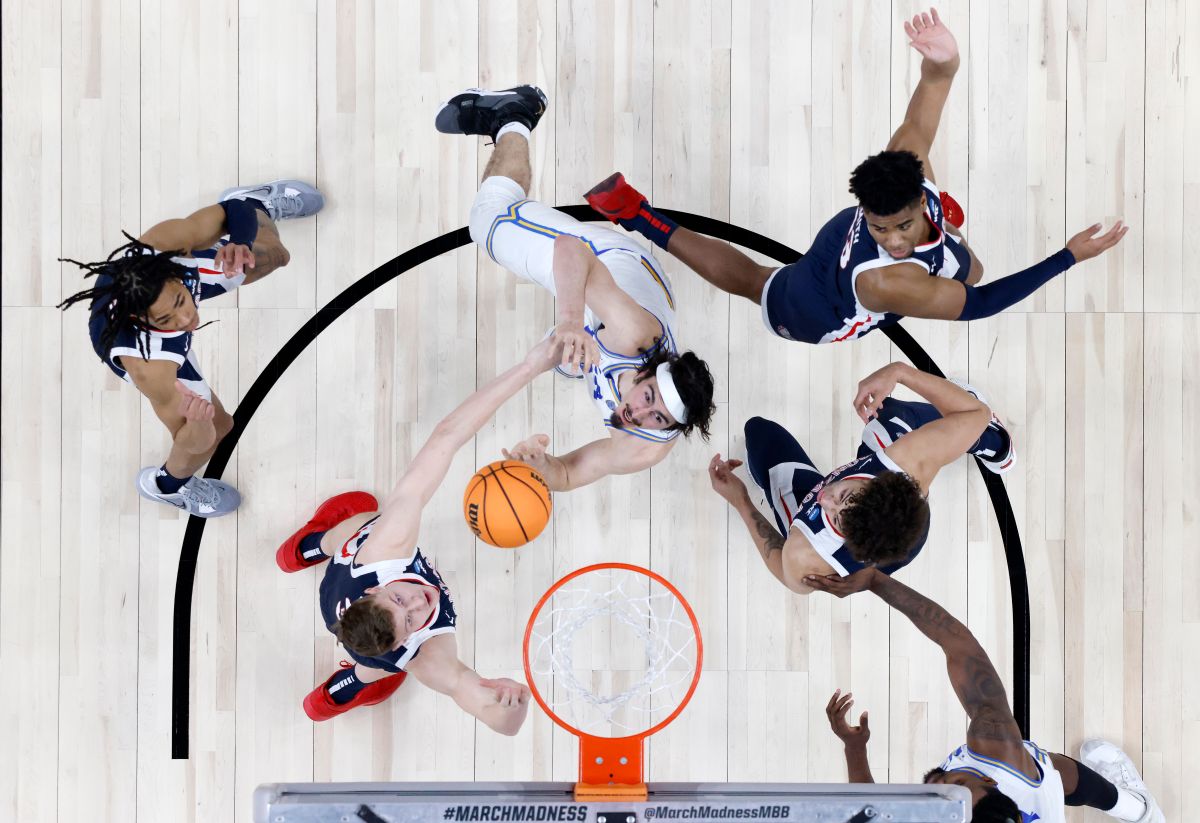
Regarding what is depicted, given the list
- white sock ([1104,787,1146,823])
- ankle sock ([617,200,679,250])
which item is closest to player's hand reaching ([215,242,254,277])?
ankle sock ([617,200,679,250])

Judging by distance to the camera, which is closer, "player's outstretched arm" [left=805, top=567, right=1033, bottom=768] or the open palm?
"player's outstretched arm" [left=805, top=567, right=1033, bottom=768]

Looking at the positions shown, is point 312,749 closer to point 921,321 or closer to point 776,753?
point 776,753

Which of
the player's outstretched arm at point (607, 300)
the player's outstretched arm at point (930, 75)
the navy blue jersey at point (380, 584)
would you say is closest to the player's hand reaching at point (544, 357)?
the player's outstretched arm at point (607, 300)

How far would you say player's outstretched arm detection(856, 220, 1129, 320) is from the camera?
112 inches

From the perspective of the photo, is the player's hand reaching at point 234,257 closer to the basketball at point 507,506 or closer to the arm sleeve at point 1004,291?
the basketball at point 507,506

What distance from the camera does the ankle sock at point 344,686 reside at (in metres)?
3.54

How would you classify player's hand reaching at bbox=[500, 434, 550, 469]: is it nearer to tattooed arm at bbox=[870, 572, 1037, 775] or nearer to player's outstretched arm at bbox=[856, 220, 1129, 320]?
player's outstretched arm at bbox=[856, 220, 1129, 320]

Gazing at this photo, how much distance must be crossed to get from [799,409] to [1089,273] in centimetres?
143

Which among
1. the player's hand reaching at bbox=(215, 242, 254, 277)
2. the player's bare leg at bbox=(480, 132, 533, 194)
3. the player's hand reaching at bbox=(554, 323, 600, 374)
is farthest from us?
the player's bare leg at bbox=(480, 132, 533, 194)

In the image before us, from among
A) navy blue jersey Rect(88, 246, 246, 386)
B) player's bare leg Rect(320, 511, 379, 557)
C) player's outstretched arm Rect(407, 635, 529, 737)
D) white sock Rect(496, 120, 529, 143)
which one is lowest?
player's outstretched arm Rect(407, 635, 529, 737)

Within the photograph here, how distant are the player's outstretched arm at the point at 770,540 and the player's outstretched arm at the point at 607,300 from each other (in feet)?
2.90

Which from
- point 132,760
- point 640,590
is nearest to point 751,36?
point 640,590

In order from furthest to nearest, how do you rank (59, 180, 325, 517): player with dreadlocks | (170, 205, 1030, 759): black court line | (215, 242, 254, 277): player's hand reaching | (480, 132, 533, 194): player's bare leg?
(170, 205, 1030, 759): black court line → (480, 132, 533, 194): player's bare leg → (215, 242, 254, 277): player's hand reaching → (59, 180, 325, 517): player with dreadlocks

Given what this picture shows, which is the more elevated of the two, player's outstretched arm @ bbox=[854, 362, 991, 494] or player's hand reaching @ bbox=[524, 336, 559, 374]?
player's hand reaching @ bbox=[524, 336, 559, 374]
